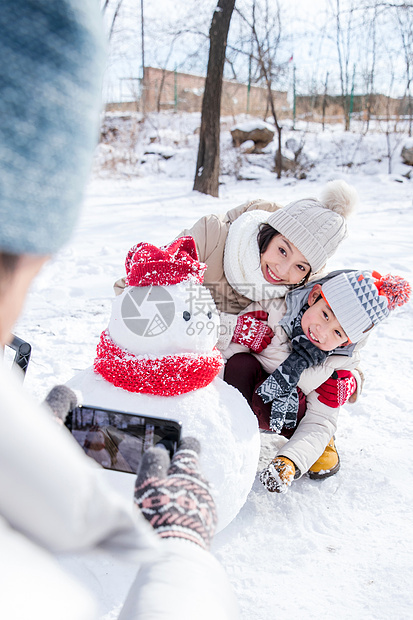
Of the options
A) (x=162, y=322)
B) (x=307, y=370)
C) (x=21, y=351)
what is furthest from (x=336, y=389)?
(x=21, y=351)

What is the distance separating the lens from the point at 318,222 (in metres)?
2.04

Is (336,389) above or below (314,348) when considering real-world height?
below

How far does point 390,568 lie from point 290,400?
0.69 m

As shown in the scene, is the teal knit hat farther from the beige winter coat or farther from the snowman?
the beige winter coat

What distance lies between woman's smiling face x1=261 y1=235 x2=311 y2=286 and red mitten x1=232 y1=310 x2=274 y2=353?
21 centimetres

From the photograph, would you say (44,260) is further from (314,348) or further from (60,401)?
(314,348)

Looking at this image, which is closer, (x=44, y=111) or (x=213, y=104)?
(x=44, y=111)

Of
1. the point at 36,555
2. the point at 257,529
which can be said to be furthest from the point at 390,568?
the point at 36,555

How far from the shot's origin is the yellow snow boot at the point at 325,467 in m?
1.93

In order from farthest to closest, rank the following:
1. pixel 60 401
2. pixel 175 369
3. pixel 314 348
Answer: pixel 314 348 < pixel 175 369 < pixel 60 401

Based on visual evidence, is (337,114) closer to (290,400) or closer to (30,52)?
(290,400)

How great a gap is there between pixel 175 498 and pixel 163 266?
91 cm

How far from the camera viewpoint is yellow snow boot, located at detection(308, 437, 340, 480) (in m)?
1.93

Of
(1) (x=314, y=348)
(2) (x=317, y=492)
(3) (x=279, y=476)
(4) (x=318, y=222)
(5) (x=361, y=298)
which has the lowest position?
(2) (x=317, y=492)
